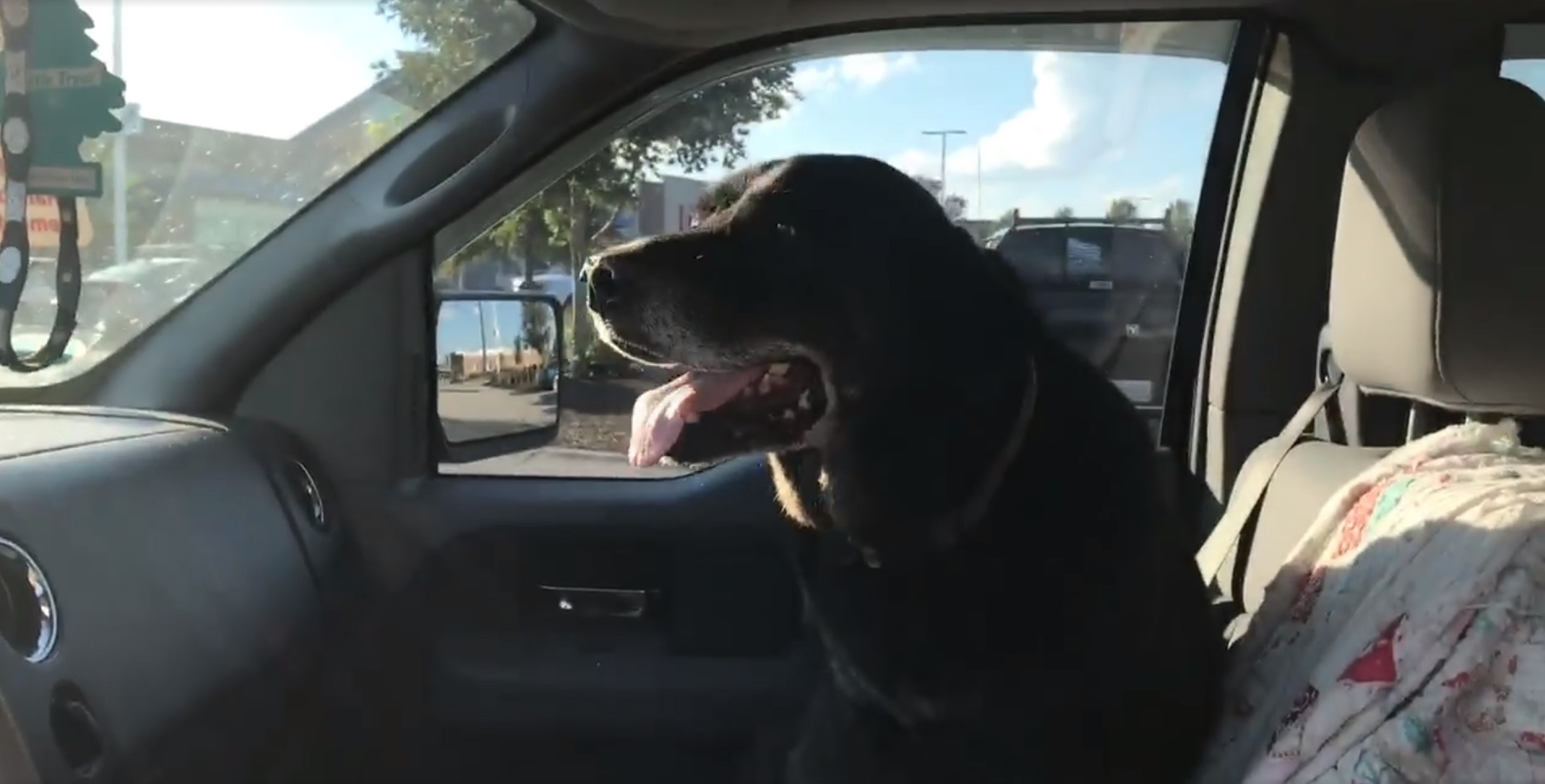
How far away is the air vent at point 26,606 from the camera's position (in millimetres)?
1858

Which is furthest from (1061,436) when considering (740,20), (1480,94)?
(740,20)

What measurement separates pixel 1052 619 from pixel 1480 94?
0.95 meters

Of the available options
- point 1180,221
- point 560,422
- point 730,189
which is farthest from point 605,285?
point 1180,221

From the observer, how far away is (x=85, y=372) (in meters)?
2.64

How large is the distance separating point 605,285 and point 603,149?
0.88m

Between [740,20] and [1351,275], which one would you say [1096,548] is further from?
[740,20]

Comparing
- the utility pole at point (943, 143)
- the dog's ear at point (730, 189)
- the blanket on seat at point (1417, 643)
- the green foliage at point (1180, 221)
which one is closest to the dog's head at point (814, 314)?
the dog's ear at point (730, 189)

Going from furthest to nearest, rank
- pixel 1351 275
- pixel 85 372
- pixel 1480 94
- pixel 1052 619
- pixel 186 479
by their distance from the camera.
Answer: pixel 85 372, pixel 186 479, pixel 1351 275, pixel 1480 94, pixel 1052 619

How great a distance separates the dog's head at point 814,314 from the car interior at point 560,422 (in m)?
0.70

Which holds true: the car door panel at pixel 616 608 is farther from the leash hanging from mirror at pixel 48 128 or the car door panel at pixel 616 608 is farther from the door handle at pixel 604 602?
the leash hanging from mirror at pixel 48 128

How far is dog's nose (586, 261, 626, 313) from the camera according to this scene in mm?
1990

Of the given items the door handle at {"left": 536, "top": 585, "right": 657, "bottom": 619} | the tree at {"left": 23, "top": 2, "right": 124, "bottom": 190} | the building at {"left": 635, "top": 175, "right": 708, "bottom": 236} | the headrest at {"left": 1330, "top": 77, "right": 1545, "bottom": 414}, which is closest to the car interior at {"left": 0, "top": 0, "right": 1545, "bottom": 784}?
the door handle at {"left": 536, "top": 585, "right": 657, "bottom": 619}

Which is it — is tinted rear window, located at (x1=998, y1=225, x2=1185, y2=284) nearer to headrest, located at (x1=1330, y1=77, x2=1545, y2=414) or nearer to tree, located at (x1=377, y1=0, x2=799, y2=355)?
tree, located at (x1=377, y1=0, x2=799, y2=355)

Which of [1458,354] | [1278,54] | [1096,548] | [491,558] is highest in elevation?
[1278,54]
